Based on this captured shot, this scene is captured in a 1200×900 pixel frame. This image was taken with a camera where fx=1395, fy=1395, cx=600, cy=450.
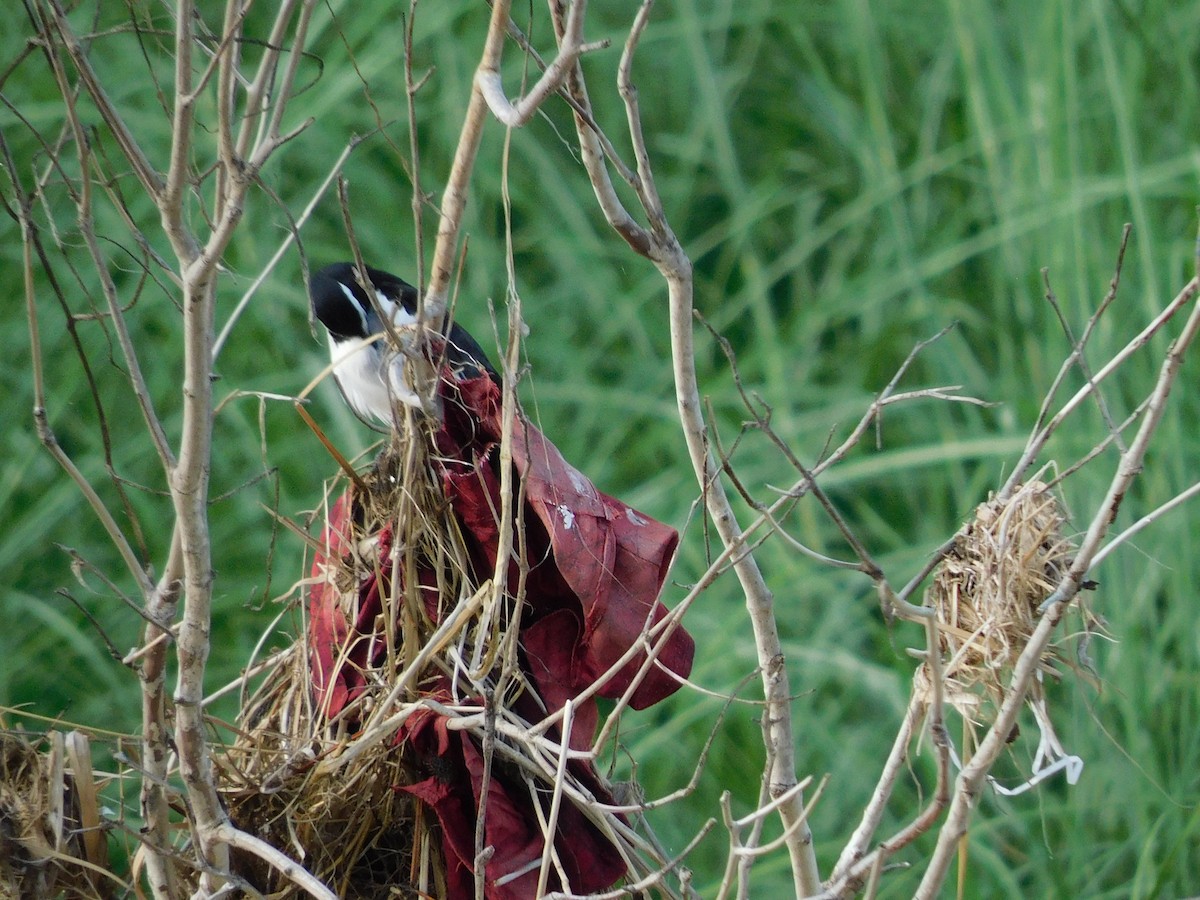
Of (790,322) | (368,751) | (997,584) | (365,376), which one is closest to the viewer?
(997,584)

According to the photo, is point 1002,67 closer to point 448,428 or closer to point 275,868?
point 448,428

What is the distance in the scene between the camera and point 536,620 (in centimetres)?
125

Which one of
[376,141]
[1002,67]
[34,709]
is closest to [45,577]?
[34,709]

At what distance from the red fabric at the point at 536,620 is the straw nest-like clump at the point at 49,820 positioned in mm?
216

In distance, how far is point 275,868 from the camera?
46.8 inches

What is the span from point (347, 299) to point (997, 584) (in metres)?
0.84

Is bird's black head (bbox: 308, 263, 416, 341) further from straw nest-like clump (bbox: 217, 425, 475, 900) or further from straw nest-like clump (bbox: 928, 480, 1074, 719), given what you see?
straw nest-like clump (bbox: 928, 480, 1074, 719)

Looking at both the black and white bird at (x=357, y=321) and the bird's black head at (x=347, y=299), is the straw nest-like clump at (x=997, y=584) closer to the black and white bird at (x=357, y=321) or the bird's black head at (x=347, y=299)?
the black and white bird at (x=357, y=321)

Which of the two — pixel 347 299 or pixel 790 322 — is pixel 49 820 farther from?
pixel 790 322

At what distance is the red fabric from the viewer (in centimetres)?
117

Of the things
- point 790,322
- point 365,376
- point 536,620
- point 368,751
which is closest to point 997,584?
point 536,620

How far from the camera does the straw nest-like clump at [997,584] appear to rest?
1.08 meters

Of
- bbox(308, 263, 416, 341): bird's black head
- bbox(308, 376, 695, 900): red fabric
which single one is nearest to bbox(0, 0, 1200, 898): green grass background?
bbox(308, 263, 416, 341): bird's black head

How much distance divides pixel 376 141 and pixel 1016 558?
8.48 feet
